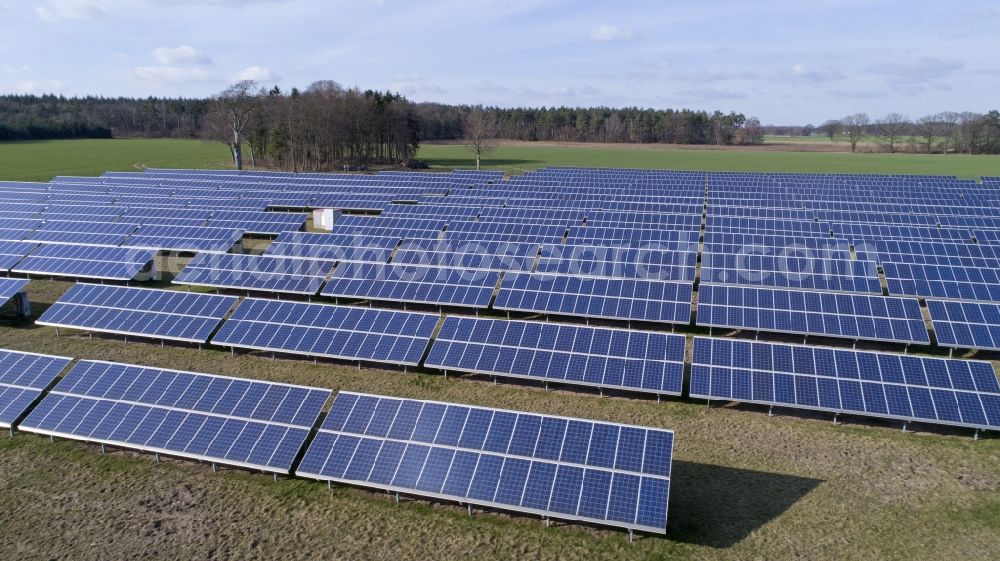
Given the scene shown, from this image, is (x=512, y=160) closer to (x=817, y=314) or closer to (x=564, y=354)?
(x=817, y=314)

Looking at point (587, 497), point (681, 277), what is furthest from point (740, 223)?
point (587, 497)

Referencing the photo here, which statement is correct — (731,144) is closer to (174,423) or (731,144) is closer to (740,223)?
(740,223)

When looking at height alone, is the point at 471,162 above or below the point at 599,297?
above

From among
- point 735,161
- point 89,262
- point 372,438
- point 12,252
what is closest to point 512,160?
point 735,161

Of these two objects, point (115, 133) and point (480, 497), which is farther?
point (115, 133)

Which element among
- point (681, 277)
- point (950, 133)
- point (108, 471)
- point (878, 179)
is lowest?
point (108, 471)

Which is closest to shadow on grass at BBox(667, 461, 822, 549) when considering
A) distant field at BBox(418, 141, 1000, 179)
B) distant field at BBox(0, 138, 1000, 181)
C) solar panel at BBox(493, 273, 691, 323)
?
solar panel at BBox(493, 273, 691, 323)
